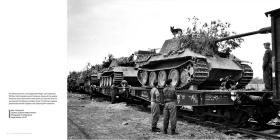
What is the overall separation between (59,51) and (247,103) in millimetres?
5531

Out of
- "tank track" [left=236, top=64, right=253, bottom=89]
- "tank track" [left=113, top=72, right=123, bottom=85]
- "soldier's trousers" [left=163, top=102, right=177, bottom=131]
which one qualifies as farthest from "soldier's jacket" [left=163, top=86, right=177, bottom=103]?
"tank track" [left=113, top=72, right=123, bottom=85]

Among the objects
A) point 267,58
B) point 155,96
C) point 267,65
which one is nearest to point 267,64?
point 267,65

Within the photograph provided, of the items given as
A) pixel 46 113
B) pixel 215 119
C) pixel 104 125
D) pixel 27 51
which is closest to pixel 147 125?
pixel 104 125

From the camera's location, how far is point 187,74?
1174 cm

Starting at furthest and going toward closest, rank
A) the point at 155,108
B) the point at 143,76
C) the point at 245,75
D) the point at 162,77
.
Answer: the point at 143,76
the point at 162,77
the point at 245,75
the point at 155,108

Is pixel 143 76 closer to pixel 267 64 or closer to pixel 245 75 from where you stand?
pixel 245 75

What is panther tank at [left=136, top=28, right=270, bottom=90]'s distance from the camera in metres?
11.4

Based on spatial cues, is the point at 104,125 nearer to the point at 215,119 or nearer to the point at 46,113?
the point at 46,113

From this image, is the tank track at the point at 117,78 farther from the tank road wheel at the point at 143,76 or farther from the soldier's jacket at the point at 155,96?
the soldier's jacket at the point at 155,96

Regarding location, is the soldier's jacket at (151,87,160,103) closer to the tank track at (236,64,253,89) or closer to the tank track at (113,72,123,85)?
the tank track at (236,64,253,89)

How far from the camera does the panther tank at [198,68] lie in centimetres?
1135

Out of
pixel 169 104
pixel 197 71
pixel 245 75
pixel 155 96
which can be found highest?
pixel 197 71

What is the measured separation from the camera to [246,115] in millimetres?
9227

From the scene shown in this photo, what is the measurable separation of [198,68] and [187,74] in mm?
769
